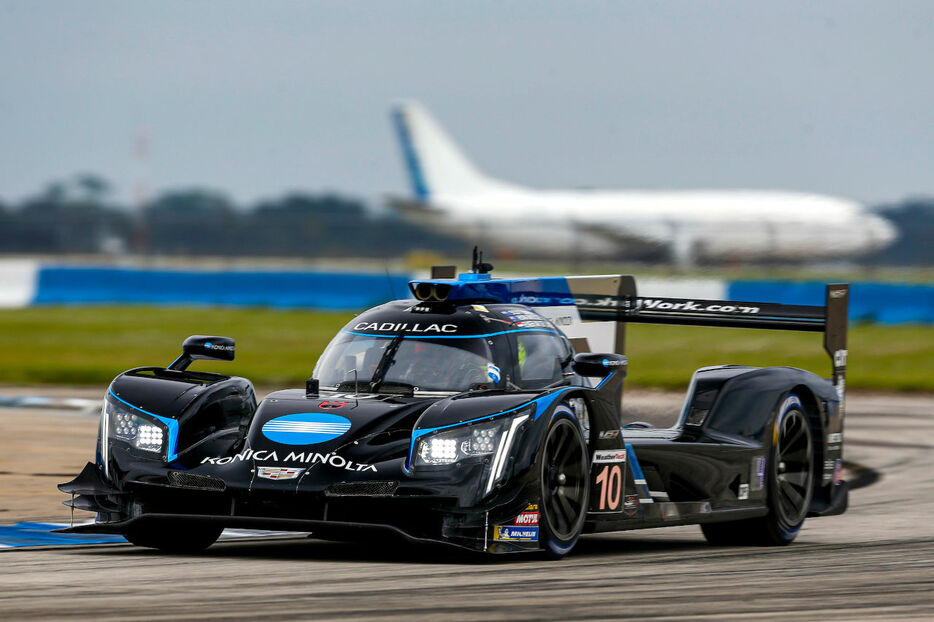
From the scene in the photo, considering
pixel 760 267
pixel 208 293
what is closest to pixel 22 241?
pixel 208 293

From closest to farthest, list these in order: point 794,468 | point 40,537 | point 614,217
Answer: point 40,537 → point 794,468 → point 614,217

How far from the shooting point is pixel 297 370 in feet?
70.8

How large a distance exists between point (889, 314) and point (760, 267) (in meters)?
2.66

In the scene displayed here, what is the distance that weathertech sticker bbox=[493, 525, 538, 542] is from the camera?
22.9 ft

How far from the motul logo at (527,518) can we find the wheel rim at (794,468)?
2554 mm

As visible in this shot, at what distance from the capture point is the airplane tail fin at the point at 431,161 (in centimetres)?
5488

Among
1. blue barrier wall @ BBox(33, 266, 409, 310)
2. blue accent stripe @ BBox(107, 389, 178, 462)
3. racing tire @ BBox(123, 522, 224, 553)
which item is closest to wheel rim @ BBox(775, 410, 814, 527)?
racing tire @ BBox(123, 522, 224, 553)

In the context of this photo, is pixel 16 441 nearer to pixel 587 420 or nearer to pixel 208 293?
pixel 587 420

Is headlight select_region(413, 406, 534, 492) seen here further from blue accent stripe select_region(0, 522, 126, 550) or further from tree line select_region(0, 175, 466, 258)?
tree line select_region(0, 175, 466, 258)

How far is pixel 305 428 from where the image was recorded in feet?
23.8

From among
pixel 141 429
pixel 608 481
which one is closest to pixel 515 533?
pixel 608 481

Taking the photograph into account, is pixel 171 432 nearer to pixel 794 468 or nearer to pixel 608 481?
pixel 608 481

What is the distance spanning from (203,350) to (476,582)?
2.57 metres

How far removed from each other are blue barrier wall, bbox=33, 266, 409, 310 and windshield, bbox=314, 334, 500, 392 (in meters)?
22.9
